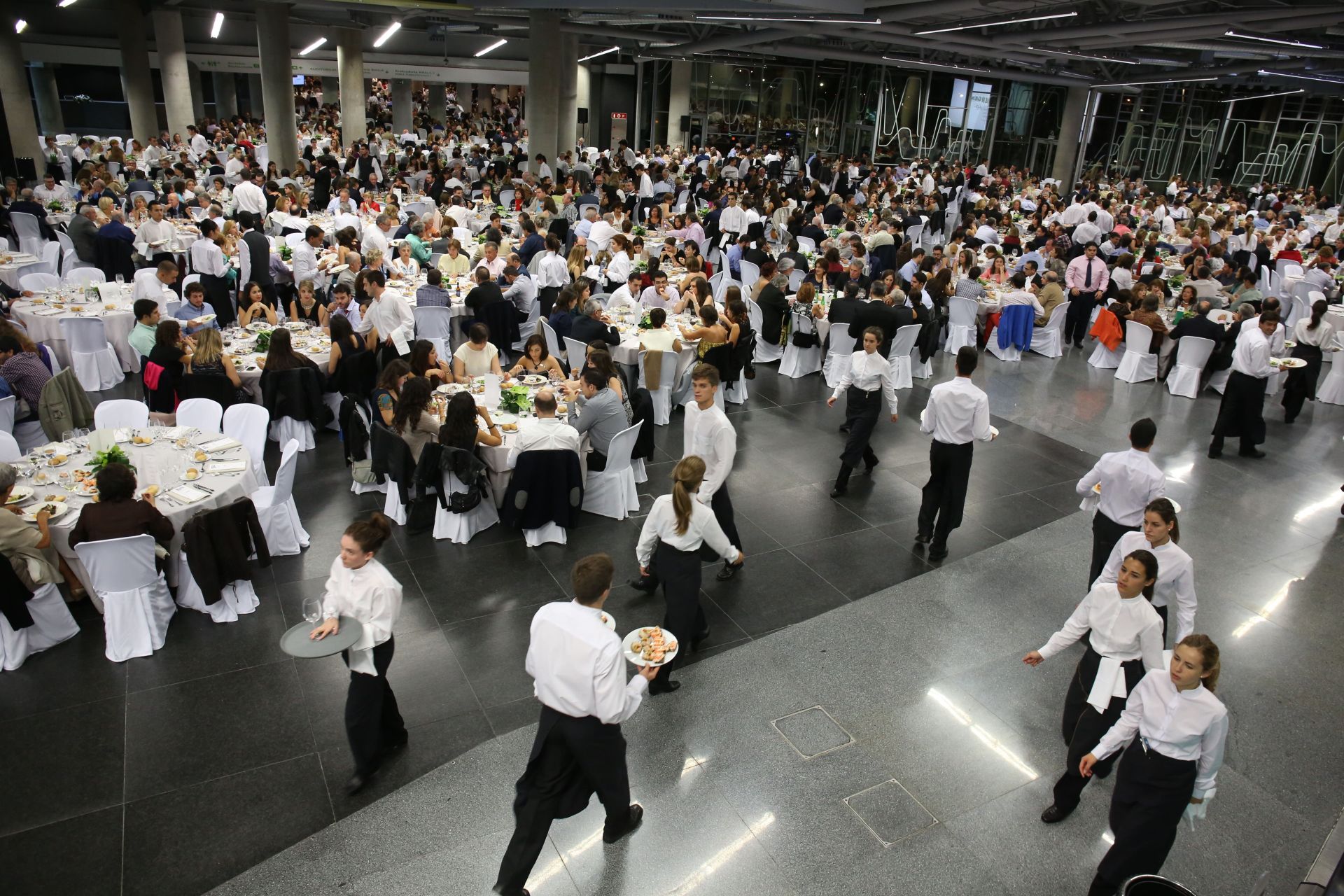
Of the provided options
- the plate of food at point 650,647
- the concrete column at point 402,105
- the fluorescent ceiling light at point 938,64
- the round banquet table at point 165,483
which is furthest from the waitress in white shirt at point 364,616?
the concrete column at point 402,105

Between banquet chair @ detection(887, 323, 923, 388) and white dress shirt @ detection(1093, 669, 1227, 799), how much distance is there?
6.81 metres

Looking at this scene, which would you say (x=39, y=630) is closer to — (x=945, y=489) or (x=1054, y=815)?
(x=1054, y=815)

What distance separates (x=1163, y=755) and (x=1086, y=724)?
67cm

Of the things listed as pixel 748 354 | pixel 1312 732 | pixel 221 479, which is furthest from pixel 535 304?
pixel 1312 732

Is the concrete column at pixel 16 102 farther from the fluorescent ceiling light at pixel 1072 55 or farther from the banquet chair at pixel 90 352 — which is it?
the fluorescent ceiling light at pixel 1072 55

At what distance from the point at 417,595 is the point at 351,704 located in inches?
72.2

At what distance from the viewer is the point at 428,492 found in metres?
6.64

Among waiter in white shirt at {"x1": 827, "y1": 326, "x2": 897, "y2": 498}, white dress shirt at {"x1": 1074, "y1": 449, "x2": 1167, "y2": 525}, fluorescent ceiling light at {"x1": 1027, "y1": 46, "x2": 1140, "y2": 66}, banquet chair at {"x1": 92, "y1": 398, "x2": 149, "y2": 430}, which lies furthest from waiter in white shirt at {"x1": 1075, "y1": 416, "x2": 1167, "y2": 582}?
fluorescent ceiling light at {"x1": 1027, "y1": 46, "x2": 1140, "y2": 66}

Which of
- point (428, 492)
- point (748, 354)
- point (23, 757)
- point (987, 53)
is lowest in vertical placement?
point (23, 757)

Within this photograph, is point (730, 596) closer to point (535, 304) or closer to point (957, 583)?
point (957, 583)

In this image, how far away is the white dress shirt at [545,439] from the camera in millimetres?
6363

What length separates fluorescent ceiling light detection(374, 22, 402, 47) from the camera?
2312cm

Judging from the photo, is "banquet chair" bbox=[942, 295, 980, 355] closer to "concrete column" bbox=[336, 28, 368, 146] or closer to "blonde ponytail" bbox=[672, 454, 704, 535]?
"blonde ponytail" bbox=[672, 454, 704, 535]

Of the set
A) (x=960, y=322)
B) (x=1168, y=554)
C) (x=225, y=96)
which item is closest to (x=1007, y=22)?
(x=960, y=322)
